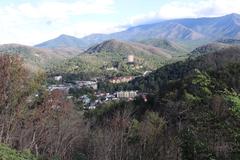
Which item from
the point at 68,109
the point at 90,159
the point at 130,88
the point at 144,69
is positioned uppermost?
the point at 68,109

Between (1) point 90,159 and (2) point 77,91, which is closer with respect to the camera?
(1) point 90,159

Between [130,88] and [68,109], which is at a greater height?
[68,109]

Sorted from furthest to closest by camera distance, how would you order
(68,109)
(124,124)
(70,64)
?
1. (70,64)
2. (68,109)
3. (124,124)

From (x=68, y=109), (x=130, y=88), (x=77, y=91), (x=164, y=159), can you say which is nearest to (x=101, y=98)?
(x=77, y=91)

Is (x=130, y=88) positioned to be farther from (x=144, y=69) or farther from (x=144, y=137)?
(x=144, y=137)

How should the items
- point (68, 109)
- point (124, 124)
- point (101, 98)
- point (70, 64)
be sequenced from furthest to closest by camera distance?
point (70, 64) → point (101, 98) → point (68, 109) → point (124, 124)

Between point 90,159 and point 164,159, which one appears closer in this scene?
point 164,159

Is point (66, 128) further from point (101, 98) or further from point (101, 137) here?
point (101, 98)

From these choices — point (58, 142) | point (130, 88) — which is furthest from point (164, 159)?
point (130, 88)

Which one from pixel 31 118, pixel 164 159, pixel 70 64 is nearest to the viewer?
pixel 164 159
